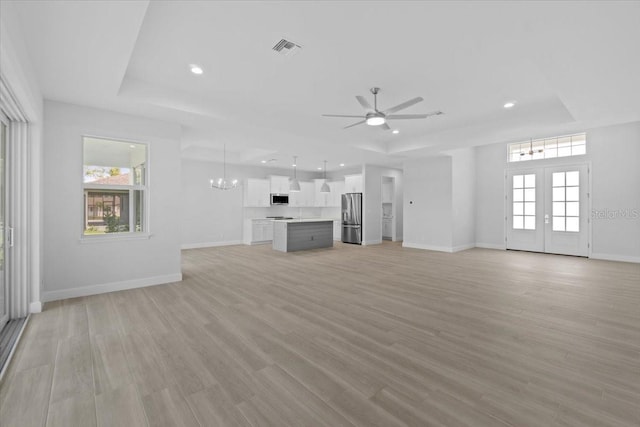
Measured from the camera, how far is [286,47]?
10.2 feet

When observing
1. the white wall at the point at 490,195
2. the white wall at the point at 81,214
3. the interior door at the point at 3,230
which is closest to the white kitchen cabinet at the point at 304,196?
the white wall at the point at 490,195

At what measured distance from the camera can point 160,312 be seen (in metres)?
3.36

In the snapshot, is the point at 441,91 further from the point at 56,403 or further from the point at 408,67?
the point at 56,403

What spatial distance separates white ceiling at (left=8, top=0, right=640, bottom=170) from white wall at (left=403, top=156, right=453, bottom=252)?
256 cm

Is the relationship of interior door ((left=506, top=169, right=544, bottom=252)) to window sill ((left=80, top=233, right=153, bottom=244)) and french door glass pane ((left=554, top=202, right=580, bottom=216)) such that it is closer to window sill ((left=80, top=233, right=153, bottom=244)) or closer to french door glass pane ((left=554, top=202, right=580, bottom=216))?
french door glass pane ((left=554, top=202, right=580, bottom=216))

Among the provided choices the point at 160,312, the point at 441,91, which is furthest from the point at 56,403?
the point at 441,91

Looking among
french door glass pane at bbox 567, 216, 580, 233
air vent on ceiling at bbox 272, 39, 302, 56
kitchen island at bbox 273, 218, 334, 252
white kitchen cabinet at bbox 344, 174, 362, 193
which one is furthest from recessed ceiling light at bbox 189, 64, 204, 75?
french door glass pane at bbox 567, 216, 580, 233

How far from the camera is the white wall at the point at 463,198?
26.2 ft

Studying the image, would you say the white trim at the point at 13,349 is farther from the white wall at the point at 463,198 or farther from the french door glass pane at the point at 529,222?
the french door glass pane at the point at 529,222

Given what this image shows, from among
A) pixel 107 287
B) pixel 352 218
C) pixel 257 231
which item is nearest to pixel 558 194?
pixel 352 218

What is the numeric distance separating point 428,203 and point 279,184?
16.4 ft

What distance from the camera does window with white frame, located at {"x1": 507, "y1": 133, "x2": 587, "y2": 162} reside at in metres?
6.96

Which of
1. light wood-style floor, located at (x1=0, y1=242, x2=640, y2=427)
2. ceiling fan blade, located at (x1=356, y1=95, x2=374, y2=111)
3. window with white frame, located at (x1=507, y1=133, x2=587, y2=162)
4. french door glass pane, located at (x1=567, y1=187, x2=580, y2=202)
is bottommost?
light wood-style floor, located at (x1=0, y1=242, x2=640, y2=427)

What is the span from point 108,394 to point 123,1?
2701mm
